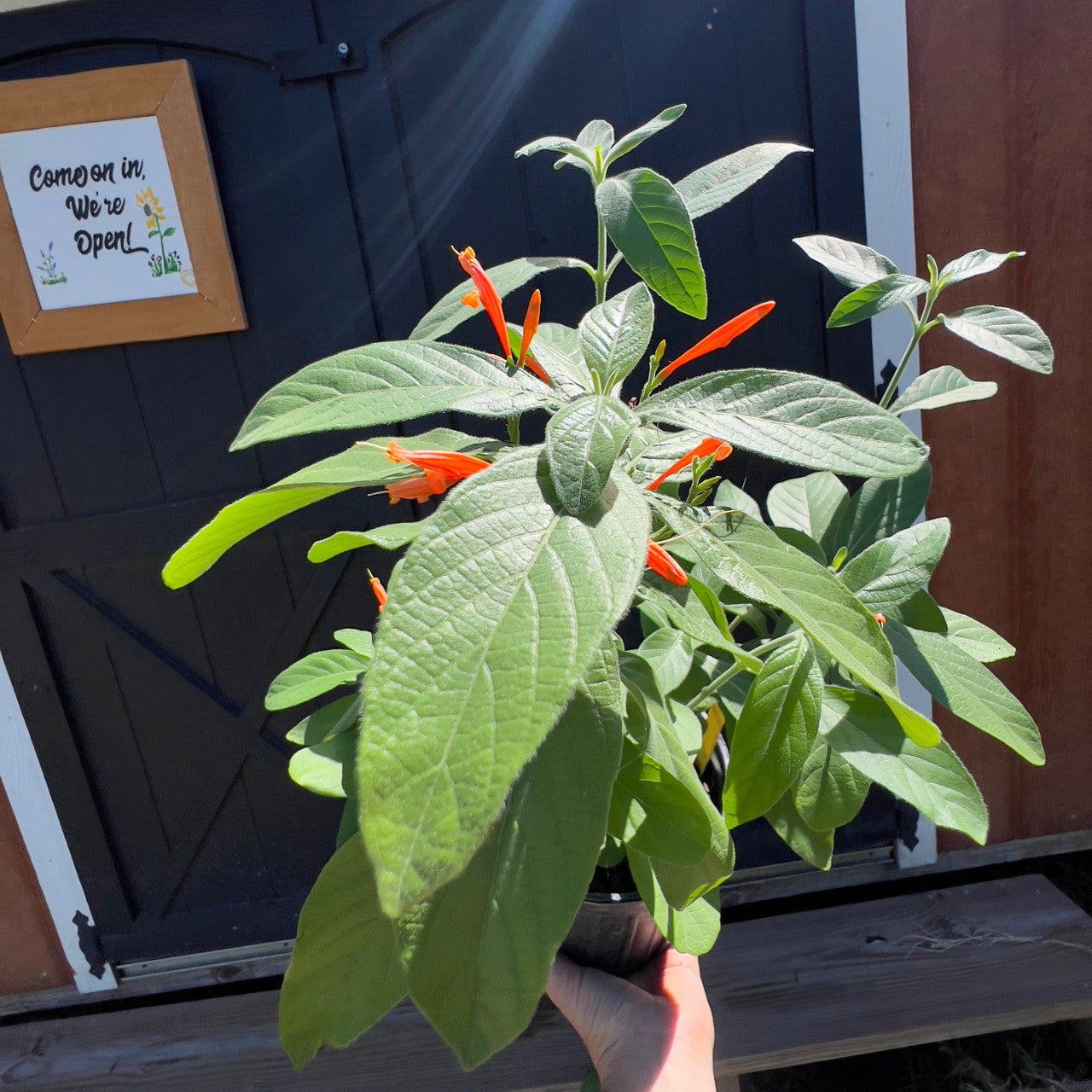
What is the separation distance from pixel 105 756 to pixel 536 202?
1533 mm

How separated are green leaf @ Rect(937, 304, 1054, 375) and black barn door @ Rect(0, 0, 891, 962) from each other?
86 cm

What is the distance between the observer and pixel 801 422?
367 mm

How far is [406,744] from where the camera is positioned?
0.23 meters

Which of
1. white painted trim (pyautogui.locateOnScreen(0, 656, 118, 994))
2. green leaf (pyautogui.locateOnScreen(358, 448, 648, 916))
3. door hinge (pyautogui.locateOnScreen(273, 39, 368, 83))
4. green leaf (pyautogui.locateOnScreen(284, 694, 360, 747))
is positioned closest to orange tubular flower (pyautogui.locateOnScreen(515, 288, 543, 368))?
green leaf (pyautogui.locateOnScreen(358, 448, 648, 916))

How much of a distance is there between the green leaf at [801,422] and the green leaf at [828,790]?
11.1 inches

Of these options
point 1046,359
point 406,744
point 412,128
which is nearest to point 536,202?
point 412,128

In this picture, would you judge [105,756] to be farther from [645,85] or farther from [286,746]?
[645,85]

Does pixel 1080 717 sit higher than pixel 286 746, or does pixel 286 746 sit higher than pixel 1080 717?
pixel 286 746

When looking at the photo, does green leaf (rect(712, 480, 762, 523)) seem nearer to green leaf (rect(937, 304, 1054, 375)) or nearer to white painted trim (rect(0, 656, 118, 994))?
green leaf (rect(937, 304, 1054, 375))

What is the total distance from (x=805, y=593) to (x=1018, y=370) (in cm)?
149

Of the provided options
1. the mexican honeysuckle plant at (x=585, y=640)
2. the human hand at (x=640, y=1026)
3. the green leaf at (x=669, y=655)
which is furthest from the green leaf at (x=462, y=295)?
the human hand at (x=640, y=1026)

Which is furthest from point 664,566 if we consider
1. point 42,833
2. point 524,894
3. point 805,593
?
point 42,833

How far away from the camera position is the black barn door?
140cm

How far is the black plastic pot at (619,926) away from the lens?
0.67 metres
